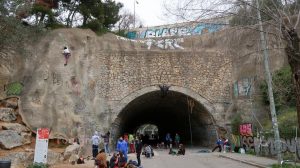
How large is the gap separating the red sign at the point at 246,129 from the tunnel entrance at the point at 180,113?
2679 millimetres

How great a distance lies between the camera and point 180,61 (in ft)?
85.4

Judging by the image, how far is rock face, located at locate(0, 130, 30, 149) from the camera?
56.7 feet

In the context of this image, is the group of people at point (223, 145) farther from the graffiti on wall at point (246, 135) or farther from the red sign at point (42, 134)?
the red sign at point (42, 134)

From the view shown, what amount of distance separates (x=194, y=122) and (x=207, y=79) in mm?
7177

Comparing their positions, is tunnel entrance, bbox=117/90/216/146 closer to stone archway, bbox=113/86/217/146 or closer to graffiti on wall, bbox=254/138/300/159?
stone archway, bbox=113/86/217/146

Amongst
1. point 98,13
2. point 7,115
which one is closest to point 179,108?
point 98,13

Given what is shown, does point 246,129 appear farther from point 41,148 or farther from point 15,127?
point 15,127

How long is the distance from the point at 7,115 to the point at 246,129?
47.1 feet

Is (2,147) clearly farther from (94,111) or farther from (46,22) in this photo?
(46,22)

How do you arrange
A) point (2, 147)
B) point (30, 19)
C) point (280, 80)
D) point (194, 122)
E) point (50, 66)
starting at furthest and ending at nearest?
point (194, 122) < point (30, 19) < point (50, 66) < point (280, 80) < point (2, 147)

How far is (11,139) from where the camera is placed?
17656 mm

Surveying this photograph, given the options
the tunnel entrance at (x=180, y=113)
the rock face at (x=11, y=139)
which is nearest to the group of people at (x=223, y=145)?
the tunnel entrance at (x=180, y=113)

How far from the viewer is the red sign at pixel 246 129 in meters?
22.5

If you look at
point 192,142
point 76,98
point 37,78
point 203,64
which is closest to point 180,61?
point 203,64
